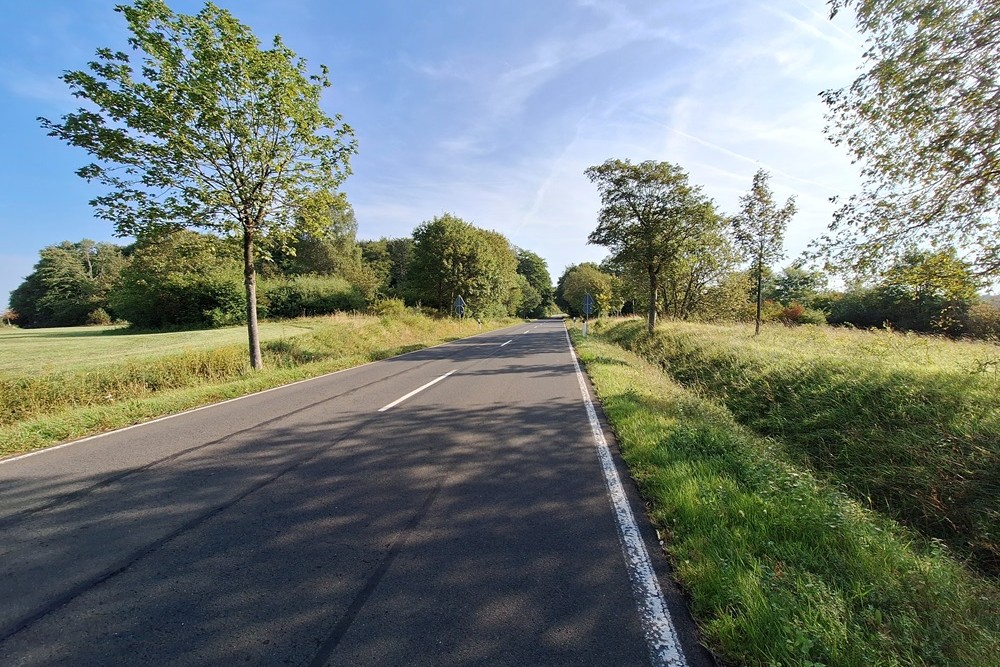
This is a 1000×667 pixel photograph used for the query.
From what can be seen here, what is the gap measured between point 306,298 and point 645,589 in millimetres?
39145

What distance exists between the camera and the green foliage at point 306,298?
119 feet

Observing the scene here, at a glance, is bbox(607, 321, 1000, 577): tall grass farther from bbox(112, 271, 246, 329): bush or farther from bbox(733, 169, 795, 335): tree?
bbox(112, 271, 246, 329): bush

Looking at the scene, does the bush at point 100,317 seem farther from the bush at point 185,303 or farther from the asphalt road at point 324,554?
the asphalt road at point 324,554

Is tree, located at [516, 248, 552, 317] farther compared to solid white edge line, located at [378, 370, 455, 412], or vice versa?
tree, located at [516, 248, 552, 317]

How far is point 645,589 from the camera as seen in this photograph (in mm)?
2629

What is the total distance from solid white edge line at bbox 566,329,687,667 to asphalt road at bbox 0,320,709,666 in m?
0.02

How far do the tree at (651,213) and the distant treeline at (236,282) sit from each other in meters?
12.3

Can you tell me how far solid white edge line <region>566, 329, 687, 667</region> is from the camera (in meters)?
2.14

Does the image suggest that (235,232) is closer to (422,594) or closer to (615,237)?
(422,594)

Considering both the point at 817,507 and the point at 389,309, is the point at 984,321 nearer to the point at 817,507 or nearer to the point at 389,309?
the point at 817,507

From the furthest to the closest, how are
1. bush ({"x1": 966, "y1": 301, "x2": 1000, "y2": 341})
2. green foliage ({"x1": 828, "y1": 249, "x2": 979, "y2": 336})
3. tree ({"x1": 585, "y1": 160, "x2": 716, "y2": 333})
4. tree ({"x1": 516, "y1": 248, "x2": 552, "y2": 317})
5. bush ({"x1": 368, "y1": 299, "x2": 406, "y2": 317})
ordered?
tree ({"x1": 516, "y1": 248, "x2": 552, "y2": 317}) → bush ({"x1": 368, "y1": 299, "x2": 406, "y2": 317}) → tree ({"x1": 585, "y1": 160, "x2": 716, "y2": 333}) → bush ({"x1": 966, "y1": 301, "x2": 1000, "y2": 341}) → green foliage ({"x1": 828, "y1": 249, "x2": 979, "y2": 336})

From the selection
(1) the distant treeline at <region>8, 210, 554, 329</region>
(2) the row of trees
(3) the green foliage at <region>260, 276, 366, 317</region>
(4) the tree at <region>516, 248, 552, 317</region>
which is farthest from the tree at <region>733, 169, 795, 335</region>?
(4) the tree at <region>516, 248, 552, 317</region>

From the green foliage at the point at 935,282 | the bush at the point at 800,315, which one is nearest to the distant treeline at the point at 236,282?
the green foliage at the point at 935,282

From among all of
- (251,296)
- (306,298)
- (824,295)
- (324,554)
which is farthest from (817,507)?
(306,298)
